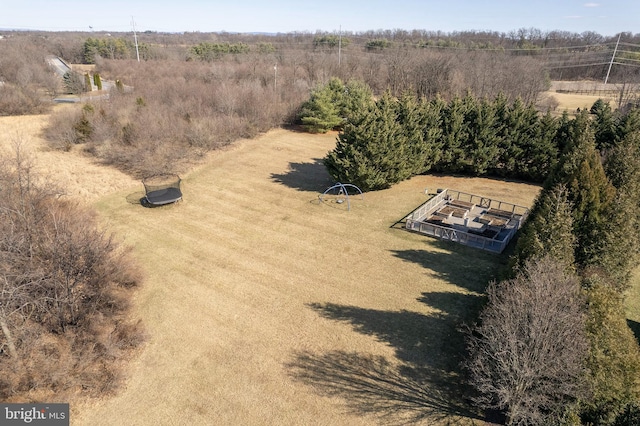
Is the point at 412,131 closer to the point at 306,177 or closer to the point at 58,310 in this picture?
the point at 306,177

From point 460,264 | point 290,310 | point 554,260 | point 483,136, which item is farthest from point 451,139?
point 290,310

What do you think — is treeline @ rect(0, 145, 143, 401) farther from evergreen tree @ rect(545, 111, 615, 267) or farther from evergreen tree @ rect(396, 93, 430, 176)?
evergreen tree @ rect(396, 93, 430, 176)

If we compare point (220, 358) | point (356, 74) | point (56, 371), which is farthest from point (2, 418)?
point (356, 74)

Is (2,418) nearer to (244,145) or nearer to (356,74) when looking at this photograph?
(244,145)

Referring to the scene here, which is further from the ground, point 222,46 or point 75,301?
point 222,46

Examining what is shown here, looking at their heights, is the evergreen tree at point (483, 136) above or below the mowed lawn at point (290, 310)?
above

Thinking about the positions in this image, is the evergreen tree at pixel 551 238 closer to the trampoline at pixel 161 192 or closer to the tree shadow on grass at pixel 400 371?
the tree shadow on grass at pixel 400 371

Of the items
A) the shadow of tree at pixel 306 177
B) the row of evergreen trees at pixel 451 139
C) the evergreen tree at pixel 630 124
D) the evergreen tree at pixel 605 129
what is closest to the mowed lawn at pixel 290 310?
the shadow of tree at pixel 306 177
